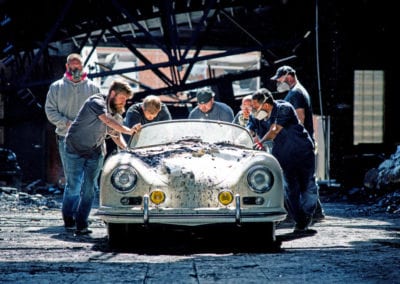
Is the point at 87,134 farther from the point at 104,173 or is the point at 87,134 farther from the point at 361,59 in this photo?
the point at 361,59

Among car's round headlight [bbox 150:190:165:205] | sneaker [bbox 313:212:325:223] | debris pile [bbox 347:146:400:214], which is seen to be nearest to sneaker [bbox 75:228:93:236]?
car's round headlight [bbox 150:190:165:205]

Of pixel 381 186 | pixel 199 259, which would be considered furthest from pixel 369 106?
pixel 199 259

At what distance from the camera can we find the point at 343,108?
724 inches

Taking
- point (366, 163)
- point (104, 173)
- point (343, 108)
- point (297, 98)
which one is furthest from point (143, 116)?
point (343, 108)

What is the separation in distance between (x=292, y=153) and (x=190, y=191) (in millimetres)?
1954

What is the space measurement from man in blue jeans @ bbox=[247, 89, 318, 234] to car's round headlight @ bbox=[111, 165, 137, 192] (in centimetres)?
186

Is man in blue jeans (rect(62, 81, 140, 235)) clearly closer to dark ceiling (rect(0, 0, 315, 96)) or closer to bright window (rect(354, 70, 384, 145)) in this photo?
dark ceiling (rect(0, 0, 315, 96))

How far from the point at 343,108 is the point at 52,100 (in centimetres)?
1111

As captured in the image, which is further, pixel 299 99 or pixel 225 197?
pixel 299 99

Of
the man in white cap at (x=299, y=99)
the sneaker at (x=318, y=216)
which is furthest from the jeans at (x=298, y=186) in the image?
the sneaker at (x=318, y=216)

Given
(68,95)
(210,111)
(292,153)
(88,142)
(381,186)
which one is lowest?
(381,186)

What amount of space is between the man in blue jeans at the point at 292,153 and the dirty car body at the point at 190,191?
116cm

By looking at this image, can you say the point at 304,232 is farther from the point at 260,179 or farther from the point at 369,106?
the point at 369,106

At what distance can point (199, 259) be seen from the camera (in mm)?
5930
